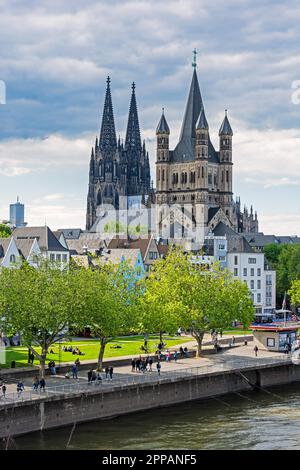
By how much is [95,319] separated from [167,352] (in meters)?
15.2

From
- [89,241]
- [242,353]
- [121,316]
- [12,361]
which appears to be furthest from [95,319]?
[89,241]

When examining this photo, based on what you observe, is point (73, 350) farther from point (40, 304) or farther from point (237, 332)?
point (237, 332)

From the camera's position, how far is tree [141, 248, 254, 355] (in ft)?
272

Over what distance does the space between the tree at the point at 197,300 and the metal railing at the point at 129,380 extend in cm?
506

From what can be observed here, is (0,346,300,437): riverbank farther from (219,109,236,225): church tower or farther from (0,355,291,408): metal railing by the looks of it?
(219,109,236,225): church tower

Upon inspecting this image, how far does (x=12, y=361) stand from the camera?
69.8 meters

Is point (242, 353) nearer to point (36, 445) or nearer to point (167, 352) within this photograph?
point (167, 352)

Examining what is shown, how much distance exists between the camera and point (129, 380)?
65.8 m

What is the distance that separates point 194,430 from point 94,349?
85.0 feet

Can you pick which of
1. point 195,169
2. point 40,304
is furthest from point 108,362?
point 195,169

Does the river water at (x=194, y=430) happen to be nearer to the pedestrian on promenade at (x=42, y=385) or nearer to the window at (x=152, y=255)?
the pedestrian on promenade at (x=42, y=385)

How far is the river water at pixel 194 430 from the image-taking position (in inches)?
2148

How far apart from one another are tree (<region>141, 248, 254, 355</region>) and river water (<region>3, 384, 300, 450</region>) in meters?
12.7

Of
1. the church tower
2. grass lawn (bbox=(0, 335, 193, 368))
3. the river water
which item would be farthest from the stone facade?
the river water
